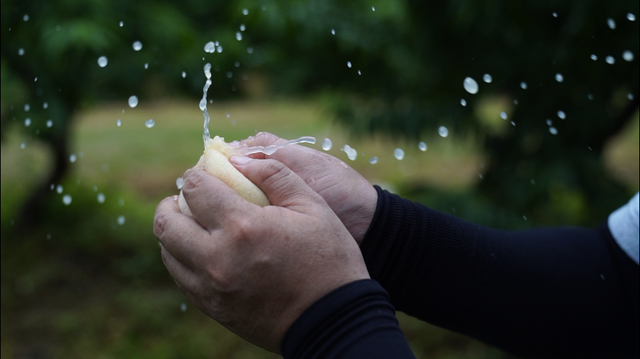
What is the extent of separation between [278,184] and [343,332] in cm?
34

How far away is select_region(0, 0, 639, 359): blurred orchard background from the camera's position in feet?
9.52

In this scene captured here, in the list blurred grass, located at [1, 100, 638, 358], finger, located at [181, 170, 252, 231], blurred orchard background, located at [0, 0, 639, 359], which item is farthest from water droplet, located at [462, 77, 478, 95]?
finger, located at [181, 170, 252, 231]

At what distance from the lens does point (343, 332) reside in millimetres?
958

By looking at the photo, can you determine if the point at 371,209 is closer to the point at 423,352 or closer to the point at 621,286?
the point at 621,286

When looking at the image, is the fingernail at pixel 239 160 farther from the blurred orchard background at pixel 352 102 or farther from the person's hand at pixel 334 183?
the blurred orchard background at pixel 352 102

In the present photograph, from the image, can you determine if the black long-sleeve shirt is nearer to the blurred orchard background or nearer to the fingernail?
the fingernail

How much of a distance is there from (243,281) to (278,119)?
32.7 feet

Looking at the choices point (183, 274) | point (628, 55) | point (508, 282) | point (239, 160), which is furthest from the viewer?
point (628, 55)

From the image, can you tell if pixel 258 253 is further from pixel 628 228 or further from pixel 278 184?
pixel 628 228

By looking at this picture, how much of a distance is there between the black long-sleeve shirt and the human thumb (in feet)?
1.03

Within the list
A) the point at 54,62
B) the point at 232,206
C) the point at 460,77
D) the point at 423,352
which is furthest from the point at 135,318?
the point at 232,206

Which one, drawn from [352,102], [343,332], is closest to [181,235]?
[343,332]

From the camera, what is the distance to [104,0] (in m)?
3.42

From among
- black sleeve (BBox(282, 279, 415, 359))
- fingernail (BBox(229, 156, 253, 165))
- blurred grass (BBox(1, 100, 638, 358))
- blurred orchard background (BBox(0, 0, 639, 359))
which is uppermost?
fingernail (BBox(229, 156, 253, 165))
